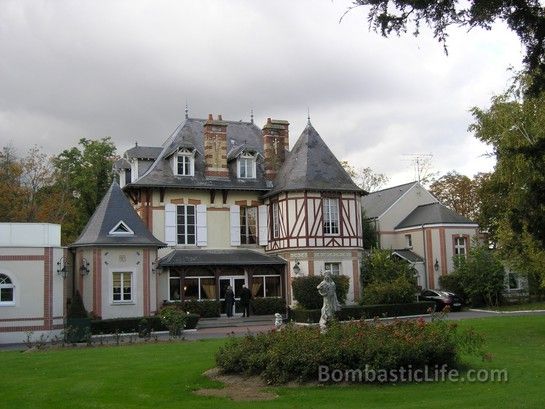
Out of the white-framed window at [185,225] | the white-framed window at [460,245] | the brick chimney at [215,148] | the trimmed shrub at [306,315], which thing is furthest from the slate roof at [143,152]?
the white-framed window at [460,245]

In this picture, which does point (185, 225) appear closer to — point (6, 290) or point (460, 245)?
point (6, 290)

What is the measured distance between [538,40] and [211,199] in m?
27.1

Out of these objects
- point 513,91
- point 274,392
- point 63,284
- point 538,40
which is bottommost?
point 274,392

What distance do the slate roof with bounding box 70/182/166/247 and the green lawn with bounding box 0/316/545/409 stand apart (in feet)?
39.7

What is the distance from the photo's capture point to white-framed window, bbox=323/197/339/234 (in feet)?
114

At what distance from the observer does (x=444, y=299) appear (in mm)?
36281

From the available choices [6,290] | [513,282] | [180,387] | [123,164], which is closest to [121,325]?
[6,290]

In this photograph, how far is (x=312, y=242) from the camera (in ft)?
112

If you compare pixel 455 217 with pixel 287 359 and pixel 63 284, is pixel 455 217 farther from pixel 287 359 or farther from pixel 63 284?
pixel 287 359

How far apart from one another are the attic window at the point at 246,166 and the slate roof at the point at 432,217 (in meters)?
12.3

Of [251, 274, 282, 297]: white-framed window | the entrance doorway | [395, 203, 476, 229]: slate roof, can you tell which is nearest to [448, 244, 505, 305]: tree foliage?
[395, 203, 476, 229]: slate roof

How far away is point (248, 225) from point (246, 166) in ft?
Result: 10.8

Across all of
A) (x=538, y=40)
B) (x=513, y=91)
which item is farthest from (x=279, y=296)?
(x=538, y=40)

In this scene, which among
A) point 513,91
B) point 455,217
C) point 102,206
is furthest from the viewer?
point 455,217
